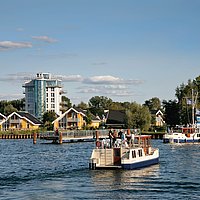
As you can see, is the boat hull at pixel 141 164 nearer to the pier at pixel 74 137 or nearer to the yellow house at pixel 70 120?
the pier at pixel 74 137

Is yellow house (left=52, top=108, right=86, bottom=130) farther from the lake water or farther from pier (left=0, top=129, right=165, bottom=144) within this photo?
the lake water

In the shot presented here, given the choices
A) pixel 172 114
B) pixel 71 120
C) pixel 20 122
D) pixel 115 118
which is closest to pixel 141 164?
pixel 172 114

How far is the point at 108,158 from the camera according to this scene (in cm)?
4728

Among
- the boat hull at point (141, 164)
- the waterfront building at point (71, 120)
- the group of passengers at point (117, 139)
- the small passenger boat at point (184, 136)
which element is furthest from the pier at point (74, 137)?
the group of passengers at point (117, 139)

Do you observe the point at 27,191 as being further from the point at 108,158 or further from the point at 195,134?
the point at 195,134

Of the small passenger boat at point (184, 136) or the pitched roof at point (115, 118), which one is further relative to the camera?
the pitched roof at point (115, 118)

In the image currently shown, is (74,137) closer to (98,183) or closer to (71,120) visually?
(71,120)

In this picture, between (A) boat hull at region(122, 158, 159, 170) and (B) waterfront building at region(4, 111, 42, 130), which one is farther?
(B) waterfront building at region(4, 111, 42, 130)

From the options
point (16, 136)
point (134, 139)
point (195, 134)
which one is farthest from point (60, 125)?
point (134, 139)

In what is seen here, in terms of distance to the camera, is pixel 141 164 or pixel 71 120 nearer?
pixel 141 164

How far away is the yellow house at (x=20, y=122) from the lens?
153m

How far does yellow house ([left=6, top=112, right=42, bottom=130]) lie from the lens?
153 metres

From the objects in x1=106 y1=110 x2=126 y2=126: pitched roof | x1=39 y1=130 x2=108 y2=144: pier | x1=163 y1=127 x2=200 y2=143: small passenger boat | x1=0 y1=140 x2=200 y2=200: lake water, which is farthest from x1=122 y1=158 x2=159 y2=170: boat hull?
x1=106 y1=110 x2=126 y2=126: pitched roof

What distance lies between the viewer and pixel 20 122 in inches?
6058
